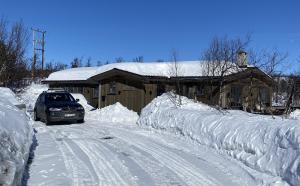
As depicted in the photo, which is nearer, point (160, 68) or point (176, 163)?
point (176, 163)

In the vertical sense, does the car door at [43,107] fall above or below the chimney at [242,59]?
below

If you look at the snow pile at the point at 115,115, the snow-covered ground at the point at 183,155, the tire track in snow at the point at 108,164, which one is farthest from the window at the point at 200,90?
the tire track in snow at the point at 108,164

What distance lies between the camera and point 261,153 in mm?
9195

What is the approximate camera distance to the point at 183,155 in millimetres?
11203

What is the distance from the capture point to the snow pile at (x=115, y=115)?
76.1ft

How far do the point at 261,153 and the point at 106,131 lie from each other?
8.76 meters

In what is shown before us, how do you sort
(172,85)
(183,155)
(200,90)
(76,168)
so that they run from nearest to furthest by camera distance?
(76,168)
(183,155)
(200,90)
(172,85)

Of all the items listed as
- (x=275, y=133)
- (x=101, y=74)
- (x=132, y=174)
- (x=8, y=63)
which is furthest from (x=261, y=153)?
(x=101, y=74)

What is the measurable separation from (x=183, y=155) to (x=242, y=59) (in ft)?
54.2

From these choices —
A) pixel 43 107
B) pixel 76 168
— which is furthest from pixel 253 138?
pixel 43 107

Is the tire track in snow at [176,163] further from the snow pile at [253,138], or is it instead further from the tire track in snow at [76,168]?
the tire track in snow at [76,168]

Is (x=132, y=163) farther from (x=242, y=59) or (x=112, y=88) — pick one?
(x=112, y=88)

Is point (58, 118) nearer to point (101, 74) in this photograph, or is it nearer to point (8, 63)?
point (8, 63)

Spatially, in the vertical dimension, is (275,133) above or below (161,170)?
above
